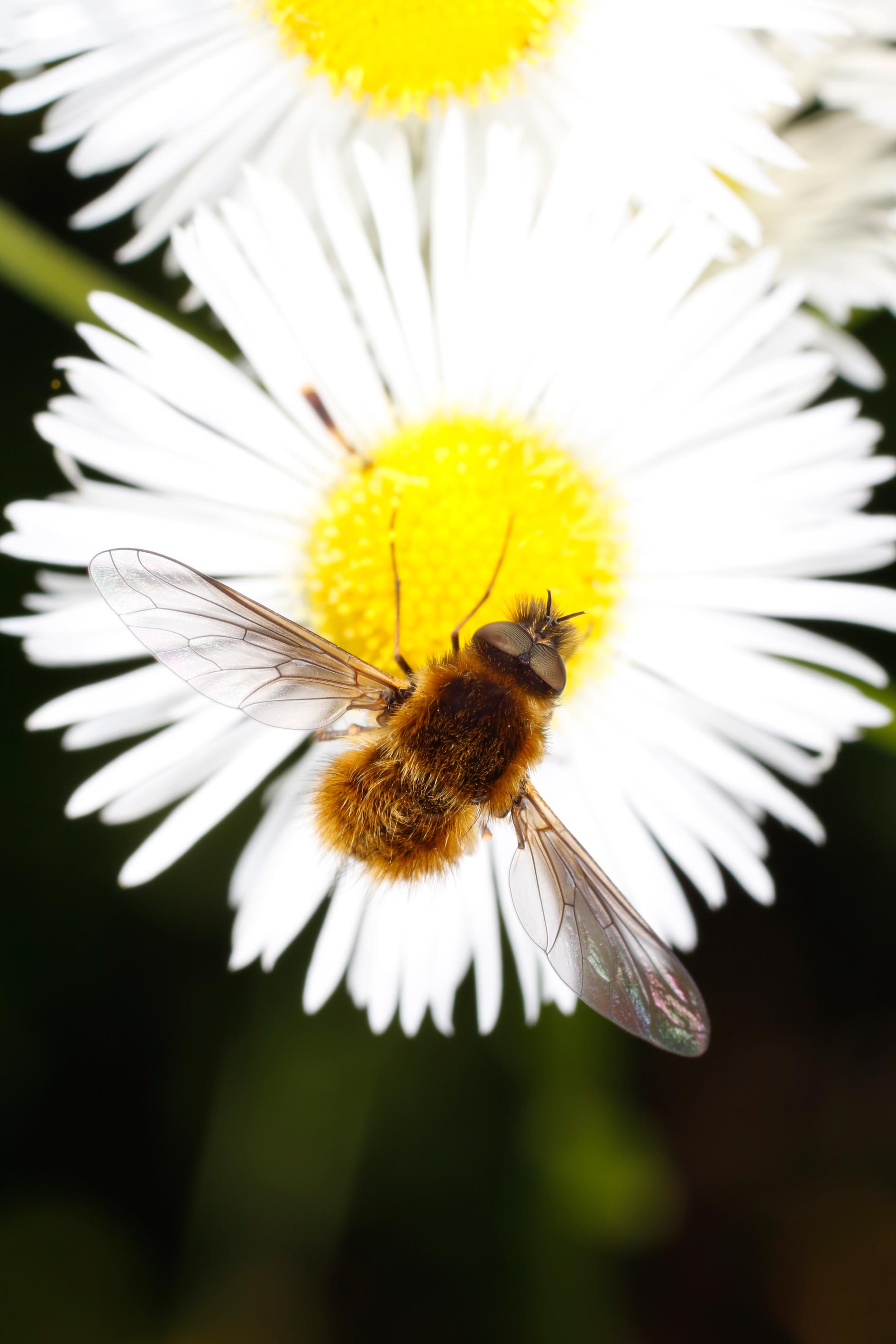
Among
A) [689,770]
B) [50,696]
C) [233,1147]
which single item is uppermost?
[689,770]

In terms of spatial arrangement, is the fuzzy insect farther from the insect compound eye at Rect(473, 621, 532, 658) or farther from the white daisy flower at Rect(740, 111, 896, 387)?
the white daisy flower at Rect(740, 111, 896, 387)

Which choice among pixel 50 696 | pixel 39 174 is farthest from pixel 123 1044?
pixel 39 174

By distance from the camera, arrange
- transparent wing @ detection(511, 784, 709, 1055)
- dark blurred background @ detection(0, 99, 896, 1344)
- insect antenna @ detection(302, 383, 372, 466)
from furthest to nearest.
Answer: dark blurred background @ detection(0, 99, 896, 1344) < insect antenna @ detection(302, 383, 372, 466) < transparent wing @ detection(511, 784, 709, 1055)

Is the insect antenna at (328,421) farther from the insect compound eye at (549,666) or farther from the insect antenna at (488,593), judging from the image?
the insect compound eye at (549,666)

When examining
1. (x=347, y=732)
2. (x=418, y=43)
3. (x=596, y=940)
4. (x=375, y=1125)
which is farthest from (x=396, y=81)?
(x=375, y=1125)

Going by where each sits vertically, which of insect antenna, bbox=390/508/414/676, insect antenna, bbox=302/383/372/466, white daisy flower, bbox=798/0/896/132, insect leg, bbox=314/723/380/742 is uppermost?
white daisy flower, bbox=798/0/896/132

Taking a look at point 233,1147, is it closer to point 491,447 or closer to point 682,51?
point 491,447

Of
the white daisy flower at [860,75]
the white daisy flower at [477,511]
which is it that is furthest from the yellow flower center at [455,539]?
the white daisy flower at [860,75]

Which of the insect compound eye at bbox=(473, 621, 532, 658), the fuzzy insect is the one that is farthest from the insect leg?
the insect compound eye at bbox=(473, 621, 532, 658)
